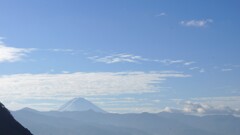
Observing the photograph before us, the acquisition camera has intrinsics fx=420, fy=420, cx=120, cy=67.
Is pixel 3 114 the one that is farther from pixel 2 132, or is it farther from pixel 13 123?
pixel 2 132

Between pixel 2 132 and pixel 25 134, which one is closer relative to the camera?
pixel 2 132

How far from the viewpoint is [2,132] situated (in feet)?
402

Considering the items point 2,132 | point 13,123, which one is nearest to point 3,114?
point 13,123

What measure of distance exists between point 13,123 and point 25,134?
5.31 m

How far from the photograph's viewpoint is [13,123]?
135 m

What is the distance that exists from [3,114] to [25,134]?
9.60m

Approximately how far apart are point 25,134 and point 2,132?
42.8ft

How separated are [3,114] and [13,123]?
14.2ft

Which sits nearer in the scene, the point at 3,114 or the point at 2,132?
the point at 2,132

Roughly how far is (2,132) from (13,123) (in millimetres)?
12845

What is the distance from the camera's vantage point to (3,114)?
135 meters

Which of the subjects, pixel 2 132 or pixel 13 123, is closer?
pixel 2 132
